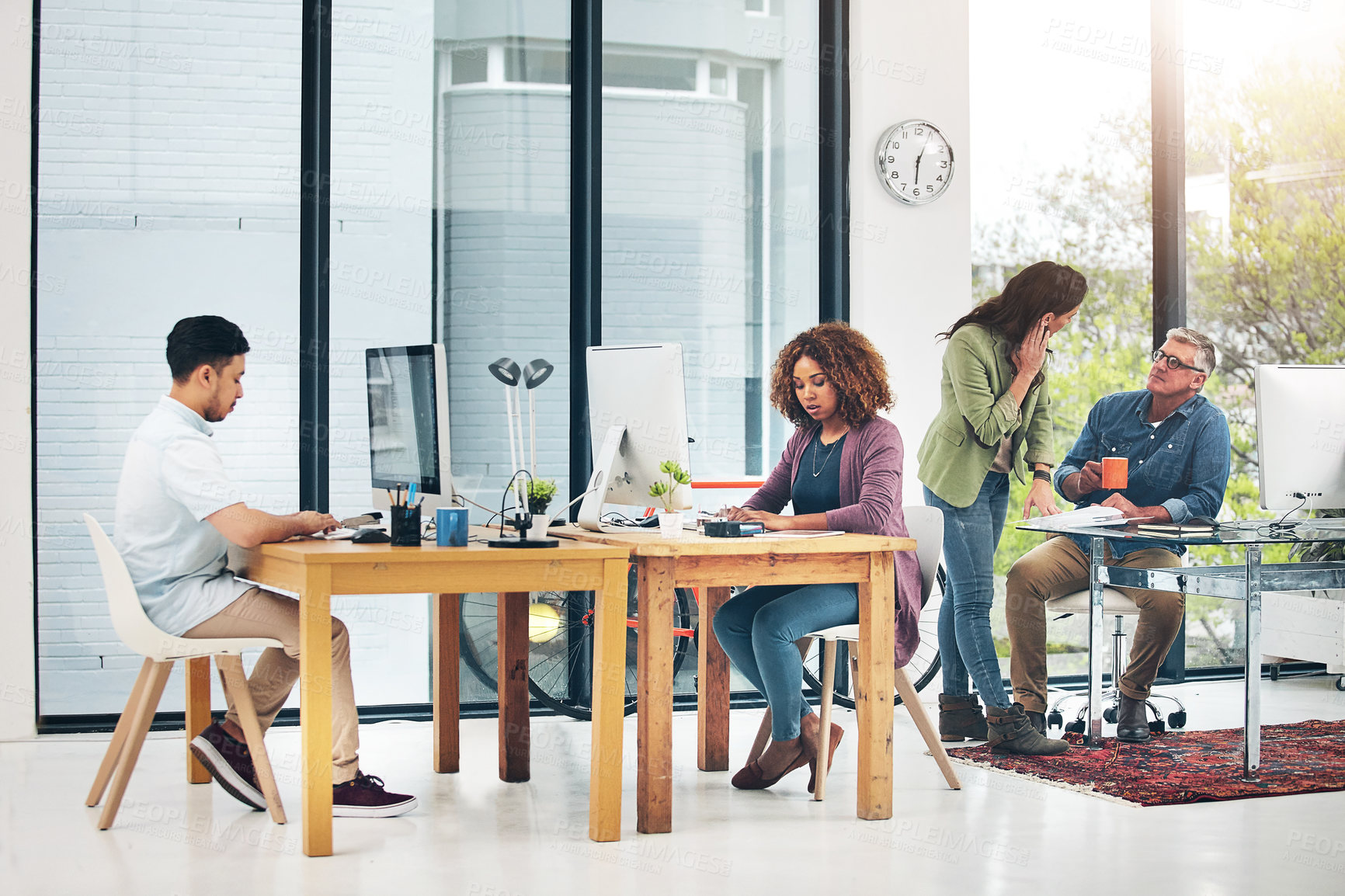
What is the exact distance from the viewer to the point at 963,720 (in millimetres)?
3951

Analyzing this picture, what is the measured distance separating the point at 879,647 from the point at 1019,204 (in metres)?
2.62

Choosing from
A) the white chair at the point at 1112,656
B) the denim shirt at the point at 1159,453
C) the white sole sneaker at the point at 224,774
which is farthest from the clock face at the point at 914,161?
the white sole sneaker at the point at 224,774

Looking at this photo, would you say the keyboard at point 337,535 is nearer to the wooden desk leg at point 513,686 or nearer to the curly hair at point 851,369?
the wooden desk leg at point 513,686

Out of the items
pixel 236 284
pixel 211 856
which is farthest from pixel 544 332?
pixel 211 856

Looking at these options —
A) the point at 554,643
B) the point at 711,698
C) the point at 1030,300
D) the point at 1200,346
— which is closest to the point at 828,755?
the point at 711,698

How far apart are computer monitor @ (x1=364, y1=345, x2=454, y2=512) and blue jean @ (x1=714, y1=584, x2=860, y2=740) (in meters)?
0.91

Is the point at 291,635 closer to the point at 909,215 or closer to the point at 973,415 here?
the point at 973,415

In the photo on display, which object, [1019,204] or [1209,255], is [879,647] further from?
[1209,255]

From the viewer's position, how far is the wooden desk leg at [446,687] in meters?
3.60

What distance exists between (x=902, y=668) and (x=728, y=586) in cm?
64

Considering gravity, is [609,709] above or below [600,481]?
below

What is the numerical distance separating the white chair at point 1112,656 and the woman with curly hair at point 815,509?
0.84 meters

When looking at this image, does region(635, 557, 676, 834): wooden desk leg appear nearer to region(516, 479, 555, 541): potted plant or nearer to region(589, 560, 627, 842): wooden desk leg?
region(589, 560, 627, 842): wooden desk leg

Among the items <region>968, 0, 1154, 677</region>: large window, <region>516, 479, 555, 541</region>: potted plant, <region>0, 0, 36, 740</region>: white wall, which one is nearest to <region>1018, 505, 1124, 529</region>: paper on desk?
<region>968, 0, 1154, 677</region>: large window
